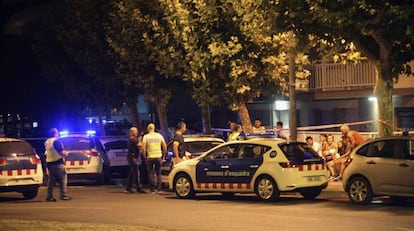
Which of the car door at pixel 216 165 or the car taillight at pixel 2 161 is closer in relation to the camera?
the car door at pixel 216 165

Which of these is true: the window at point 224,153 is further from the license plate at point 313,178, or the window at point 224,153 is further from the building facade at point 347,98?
the building facade at point 347,98

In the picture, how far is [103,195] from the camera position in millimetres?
18484

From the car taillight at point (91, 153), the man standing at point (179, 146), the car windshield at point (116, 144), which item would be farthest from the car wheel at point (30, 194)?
the car windshield at point (116, 144)

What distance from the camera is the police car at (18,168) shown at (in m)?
17.2

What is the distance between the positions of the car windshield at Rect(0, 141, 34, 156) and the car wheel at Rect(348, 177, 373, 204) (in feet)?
26.8

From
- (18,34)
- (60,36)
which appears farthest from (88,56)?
(18,34)

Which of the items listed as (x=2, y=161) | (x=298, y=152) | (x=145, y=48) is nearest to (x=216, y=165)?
(x=298, y=152)

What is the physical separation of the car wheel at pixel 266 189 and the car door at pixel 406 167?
9.34 feet

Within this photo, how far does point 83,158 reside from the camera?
72.4ft

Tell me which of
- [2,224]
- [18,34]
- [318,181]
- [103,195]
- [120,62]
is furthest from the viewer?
[18,34]

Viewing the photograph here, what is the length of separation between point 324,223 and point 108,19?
1739 centimetres

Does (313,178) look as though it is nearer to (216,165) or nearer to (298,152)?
(298,152)

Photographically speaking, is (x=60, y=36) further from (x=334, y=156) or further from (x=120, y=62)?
(x=334, y=156)

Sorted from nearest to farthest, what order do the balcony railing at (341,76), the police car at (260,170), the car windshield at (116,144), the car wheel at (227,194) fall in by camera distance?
the police car at (260,170) < the car wheel at (227,194) < the car windshield at (116,144) < the balcony railing at (341,76)
